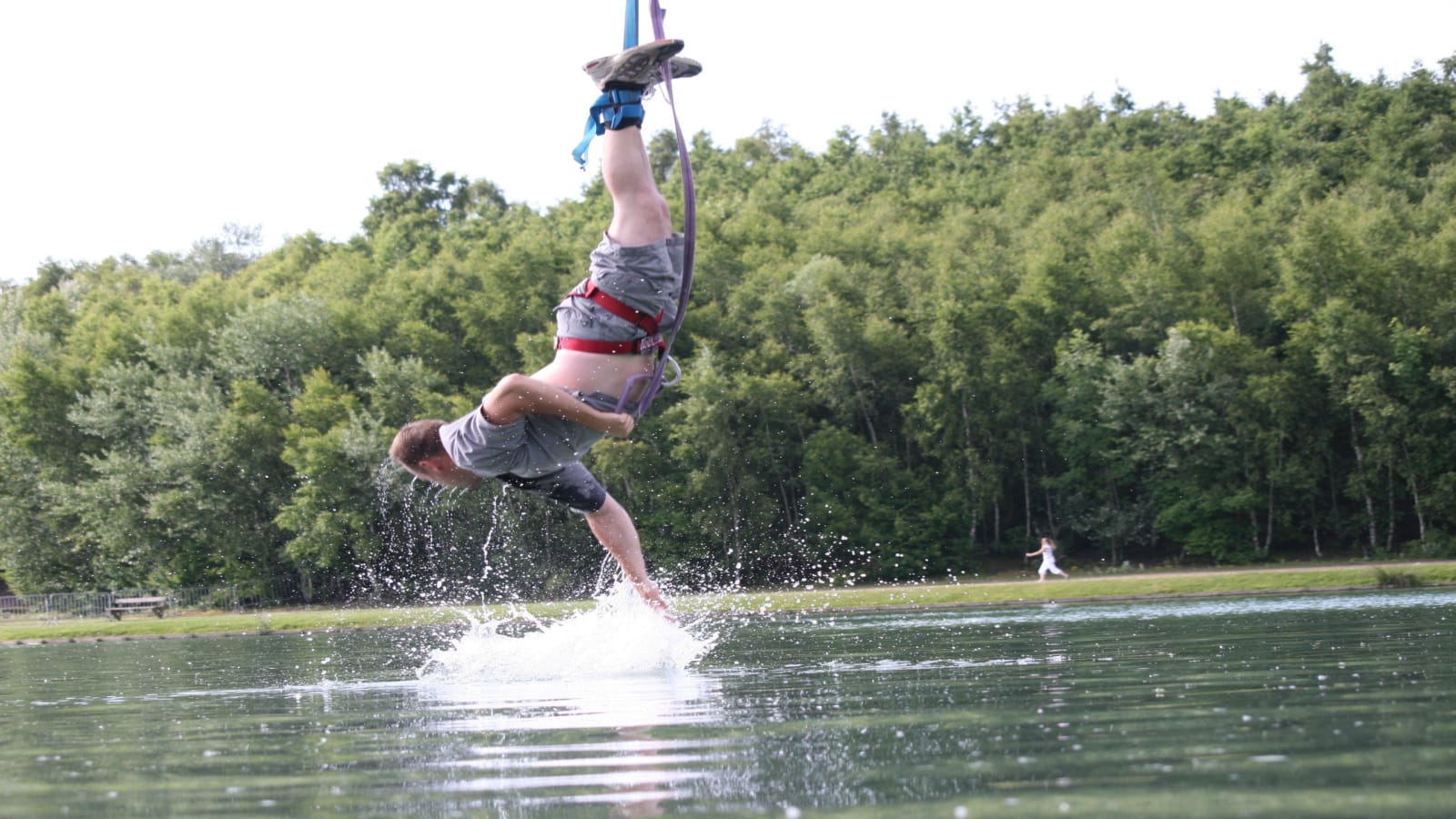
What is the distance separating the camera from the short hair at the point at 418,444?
8500 millimetres

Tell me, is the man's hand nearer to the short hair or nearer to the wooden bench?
the short hair

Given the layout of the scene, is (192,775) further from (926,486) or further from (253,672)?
(926,486)

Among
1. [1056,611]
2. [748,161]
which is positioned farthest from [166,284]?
[1056,611]

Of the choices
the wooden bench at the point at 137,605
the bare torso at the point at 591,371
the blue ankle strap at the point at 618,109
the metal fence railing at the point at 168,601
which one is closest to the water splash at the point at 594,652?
the bare torso at the point at 591,371

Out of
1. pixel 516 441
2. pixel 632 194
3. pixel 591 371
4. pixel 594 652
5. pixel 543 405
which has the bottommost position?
pixel 594 652

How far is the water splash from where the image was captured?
33.7ft

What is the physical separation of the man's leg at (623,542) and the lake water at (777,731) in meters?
0.31

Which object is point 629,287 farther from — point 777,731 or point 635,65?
point 777,731

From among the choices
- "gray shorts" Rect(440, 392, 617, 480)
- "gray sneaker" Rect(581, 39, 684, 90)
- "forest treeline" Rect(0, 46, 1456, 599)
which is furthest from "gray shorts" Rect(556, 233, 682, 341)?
"forest treeline" Rect(0, 46, 1456, 599)

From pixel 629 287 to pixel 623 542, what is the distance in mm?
3070

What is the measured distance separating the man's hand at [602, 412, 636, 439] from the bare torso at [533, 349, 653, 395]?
0.67 ft

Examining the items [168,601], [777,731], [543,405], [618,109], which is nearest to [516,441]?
[543,405]

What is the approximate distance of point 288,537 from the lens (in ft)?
A: 151

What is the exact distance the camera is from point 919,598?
26.5 m
